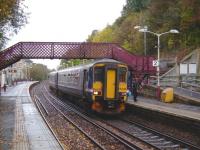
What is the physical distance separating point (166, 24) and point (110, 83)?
1554 inches

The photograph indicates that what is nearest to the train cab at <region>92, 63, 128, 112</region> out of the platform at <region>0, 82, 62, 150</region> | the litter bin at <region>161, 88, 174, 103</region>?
the platform at <region>0, 82, 62, 150</region>

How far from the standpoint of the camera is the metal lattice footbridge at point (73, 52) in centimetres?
4341

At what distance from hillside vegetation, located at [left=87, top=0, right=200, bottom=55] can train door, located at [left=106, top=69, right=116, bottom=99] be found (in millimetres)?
25275

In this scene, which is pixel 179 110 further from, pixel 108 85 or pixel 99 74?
pixel 99 74

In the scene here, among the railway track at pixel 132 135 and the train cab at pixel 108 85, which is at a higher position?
the train cab at pixel 108 85

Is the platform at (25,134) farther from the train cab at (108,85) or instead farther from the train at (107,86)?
the train cab at (108,85)

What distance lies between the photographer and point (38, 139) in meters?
18.8

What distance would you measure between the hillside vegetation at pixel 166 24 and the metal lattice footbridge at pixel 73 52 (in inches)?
433

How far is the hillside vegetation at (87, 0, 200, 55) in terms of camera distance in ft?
187

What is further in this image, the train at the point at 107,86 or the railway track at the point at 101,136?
the train at the point at 107,86

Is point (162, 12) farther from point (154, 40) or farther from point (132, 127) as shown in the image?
point (132, 127)

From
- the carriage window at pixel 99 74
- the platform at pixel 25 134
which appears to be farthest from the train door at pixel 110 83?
the platform at pixel 25 134

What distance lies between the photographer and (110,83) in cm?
2875

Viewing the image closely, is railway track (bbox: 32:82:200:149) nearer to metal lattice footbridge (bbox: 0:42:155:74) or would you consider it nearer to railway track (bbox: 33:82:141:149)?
railway track (bbox: 33:82:141:149)
